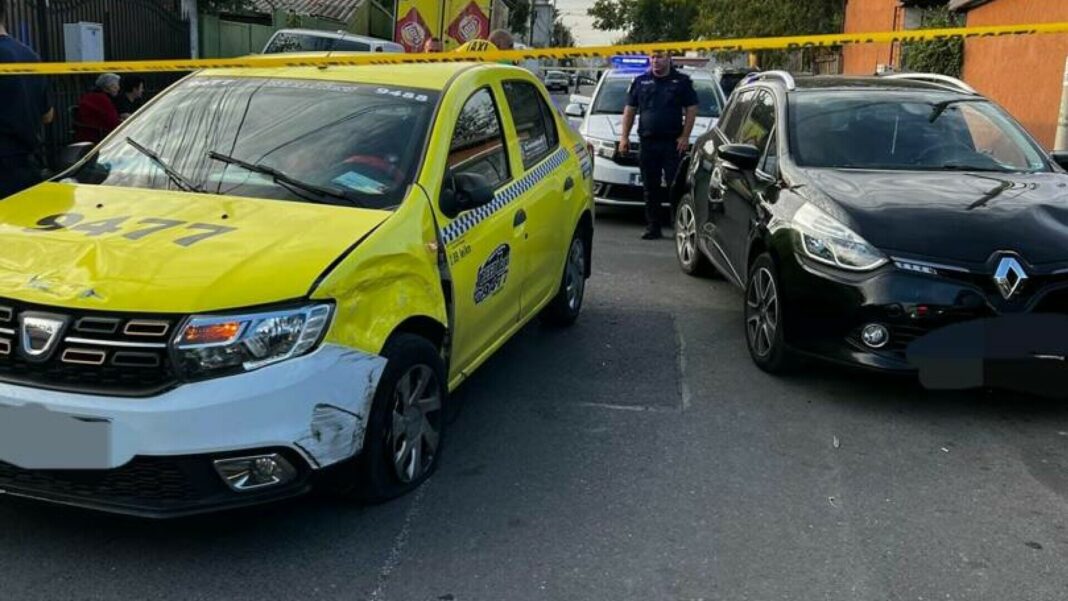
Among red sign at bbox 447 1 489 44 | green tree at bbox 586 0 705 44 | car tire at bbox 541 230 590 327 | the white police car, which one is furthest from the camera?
green tree at bbox 586 0 705 44

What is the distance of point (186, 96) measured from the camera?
4758 millimetres

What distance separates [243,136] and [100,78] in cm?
616

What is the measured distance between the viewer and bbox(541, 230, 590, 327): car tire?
20.5 ft

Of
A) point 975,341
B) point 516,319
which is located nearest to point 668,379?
point 516,319

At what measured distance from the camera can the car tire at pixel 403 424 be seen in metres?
3.55

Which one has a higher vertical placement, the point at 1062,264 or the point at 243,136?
the point at 243,136

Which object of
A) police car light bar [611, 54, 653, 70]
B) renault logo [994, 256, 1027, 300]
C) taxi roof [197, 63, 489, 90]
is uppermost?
police car light bar [611, 54, 653, 70]

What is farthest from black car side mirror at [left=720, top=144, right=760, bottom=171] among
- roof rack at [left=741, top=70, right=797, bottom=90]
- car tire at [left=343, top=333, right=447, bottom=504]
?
car tire at [left=343, top=333, right=447, bottom=504]

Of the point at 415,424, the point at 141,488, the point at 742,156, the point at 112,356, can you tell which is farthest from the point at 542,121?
the point at 141,488

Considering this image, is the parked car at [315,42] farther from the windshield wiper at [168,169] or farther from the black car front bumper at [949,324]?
the black car front bumper at [949,324]

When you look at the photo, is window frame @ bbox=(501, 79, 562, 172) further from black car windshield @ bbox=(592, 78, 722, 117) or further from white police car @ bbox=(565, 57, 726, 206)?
black car windshield @ bbox=(592, 78, 722, 117)

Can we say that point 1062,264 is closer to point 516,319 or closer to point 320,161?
point 516,319

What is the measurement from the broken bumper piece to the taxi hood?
28 cm

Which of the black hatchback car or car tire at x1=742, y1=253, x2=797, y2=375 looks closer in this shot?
the black hatchback car
